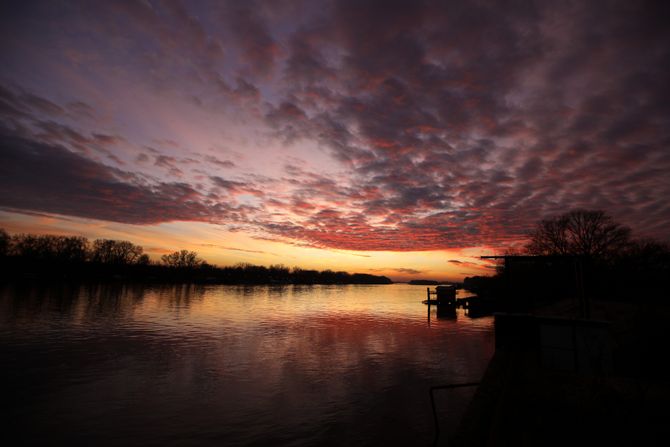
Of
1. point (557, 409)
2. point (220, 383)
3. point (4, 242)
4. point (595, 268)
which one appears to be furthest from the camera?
point (4, 242)

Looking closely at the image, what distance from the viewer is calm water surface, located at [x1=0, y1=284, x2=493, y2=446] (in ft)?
36.0

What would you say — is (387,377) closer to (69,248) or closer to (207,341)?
(207,341)

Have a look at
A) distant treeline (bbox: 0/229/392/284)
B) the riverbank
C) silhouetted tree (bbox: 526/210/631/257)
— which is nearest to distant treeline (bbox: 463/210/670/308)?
silhouetted tree (bbox: 526/210/631/257)

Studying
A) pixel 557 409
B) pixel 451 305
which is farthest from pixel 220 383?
pixel 451 305

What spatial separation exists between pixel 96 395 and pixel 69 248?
5915 inches

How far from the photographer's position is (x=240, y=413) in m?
12.6

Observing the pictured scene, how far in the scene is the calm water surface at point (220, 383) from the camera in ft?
36.0

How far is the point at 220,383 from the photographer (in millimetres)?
15945

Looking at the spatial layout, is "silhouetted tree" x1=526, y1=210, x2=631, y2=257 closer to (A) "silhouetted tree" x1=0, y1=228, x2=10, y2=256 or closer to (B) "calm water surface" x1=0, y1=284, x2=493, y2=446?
(B) "calm water surface" x1=0, y1=284, x2=493, y2=446

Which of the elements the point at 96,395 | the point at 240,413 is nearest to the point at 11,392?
the point at 96,395

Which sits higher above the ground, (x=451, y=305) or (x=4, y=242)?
(x=4, y=242)

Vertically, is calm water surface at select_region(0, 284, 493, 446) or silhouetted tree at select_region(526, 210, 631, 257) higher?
silhouetted tree at select_region(526, 210, 631, 257)

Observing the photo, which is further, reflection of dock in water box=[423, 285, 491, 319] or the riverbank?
reflection of dock in water box=[423, 285, 491, 319]

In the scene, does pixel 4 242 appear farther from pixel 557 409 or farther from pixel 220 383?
pixel 557 409
